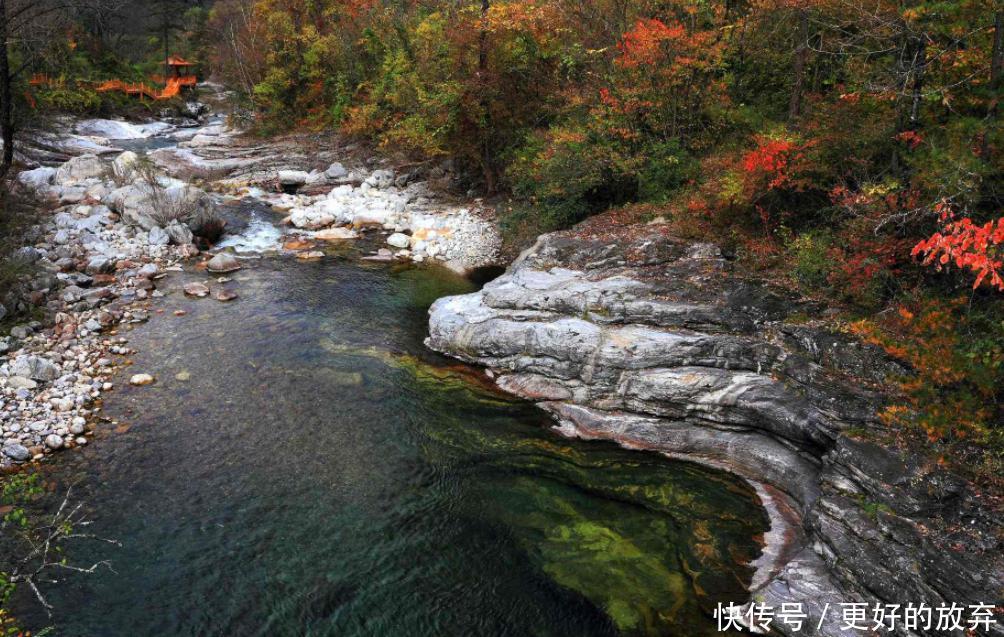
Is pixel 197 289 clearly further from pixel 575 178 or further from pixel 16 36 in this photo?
pixel 575 178

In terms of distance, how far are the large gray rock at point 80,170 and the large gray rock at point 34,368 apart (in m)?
15.2

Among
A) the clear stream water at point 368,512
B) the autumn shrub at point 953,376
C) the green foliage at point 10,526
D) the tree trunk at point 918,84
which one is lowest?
the clear stream water at point 368,512

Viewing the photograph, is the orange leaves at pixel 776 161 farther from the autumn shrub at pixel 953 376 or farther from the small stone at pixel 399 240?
the small stone at pixel 399 240

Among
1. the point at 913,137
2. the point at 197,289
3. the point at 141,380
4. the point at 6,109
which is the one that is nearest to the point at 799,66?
the point at 913,137

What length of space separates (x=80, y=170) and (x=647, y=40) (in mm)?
24285

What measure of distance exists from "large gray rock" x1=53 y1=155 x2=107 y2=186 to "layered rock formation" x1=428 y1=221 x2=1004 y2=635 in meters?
19.3

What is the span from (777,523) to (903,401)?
296 centimetres

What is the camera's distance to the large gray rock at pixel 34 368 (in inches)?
471

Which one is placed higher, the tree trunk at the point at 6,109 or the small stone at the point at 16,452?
the tree trunk at the point at 6,109

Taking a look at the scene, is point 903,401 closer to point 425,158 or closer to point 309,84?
point 425,158

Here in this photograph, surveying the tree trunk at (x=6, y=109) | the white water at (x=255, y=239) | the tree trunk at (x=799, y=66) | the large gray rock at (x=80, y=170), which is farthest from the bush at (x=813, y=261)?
the large gray rock at (x=80, y=170)

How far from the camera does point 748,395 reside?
435 inches

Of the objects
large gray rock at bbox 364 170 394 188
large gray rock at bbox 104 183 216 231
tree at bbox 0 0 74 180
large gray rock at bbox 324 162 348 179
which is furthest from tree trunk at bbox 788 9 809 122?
large gray rock at bbox 324 162 348 179

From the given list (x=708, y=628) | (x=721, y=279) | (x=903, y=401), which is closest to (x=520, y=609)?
(x=708, y=628)
